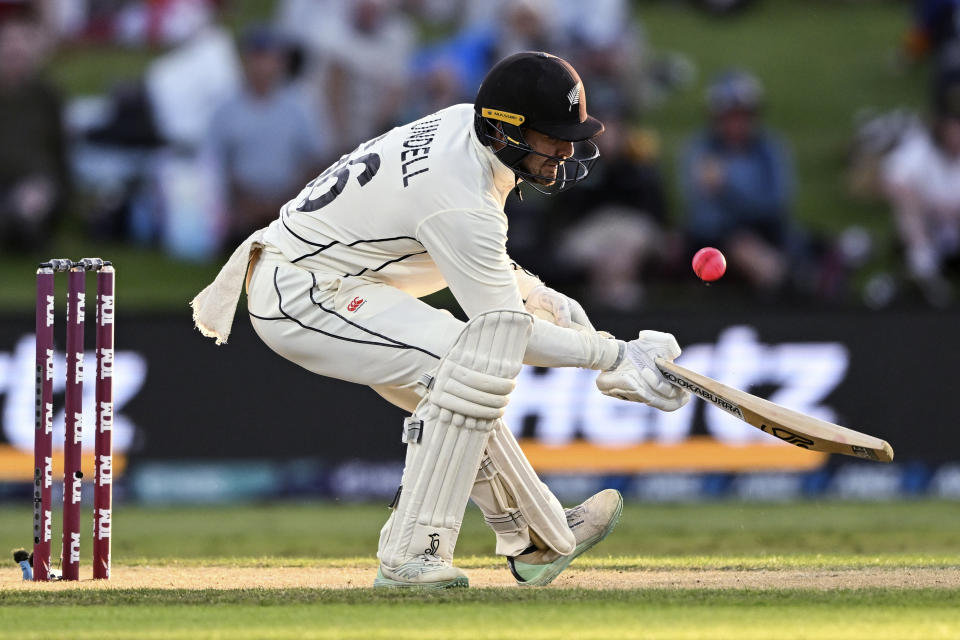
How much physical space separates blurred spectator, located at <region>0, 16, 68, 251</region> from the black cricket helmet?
21.2 feet

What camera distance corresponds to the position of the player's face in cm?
429

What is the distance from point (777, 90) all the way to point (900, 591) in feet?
26.7

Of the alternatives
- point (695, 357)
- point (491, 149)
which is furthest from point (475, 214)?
point (695, 357)

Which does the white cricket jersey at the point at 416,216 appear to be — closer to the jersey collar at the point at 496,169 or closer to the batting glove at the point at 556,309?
the jersey collar at the point at 496,169

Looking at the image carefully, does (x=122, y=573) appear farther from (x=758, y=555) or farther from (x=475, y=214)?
(x=758, y=555)

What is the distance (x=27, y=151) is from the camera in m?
10.1

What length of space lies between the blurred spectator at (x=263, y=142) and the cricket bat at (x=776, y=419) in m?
6.00

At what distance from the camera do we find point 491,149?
425cm

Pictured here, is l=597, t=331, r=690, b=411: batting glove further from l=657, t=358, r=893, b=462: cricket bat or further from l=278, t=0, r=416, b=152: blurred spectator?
l=278, t=0, r=416, b=152: blurred spectator

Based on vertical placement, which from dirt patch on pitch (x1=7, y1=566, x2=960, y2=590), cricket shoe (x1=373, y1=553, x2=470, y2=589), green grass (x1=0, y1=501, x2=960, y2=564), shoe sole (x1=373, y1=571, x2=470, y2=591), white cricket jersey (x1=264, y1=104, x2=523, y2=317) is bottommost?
green grass (x1=0, y1=501, x2=960, y2=564)

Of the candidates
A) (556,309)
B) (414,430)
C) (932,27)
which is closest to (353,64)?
(932,27)

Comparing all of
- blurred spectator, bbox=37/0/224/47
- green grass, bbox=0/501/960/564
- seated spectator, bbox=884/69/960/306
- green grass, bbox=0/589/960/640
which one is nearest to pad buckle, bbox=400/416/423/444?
green grass, bbox=0/589/960/640

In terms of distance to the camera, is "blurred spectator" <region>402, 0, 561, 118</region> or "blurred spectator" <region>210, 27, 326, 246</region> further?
"blurred spectator" <region>210, 27, 326, 246</region>

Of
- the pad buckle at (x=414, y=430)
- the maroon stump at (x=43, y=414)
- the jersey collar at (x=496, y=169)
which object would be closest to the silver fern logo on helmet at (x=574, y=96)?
the jersey collar at (x=496, y=169)
